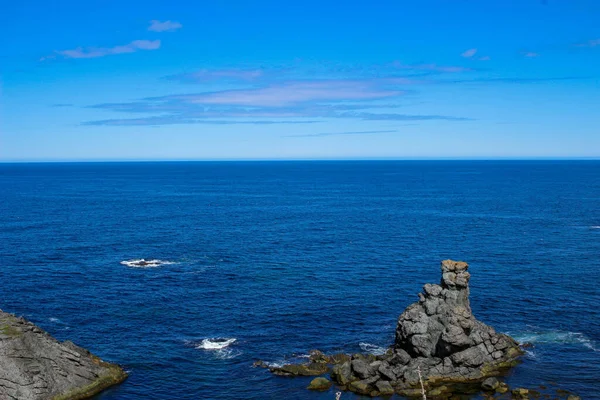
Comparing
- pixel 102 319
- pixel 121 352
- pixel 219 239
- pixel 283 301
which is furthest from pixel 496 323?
pixel 219 239

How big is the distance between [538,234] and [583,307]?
6710 centimetres

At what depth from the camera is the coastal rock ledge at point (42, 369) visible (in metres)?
65.4

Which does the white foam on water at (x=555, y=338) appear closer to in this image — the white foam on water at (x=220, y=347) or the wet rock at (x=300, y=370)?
the wet rock at (x=300, y=370)

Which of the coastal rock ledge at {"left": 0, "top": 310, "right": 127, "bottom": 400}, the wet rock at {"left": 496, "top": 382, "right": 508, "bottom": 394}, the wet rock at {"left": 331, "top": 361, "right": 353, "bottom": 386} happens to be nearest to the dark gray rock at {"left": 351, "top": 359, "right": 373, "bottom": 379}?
the wet rock at {"left": 331, "top": 361, "right": 353, "bottom": 386}

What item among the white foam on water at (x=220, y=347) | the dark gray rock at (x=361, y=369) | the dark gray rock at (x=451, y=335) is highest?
the dark gray rock at (x=451, y=335)

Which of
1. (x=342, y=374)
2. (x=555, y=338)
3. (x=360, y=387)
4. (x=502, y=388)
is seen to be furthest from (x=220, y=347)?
(x=555, y=338)

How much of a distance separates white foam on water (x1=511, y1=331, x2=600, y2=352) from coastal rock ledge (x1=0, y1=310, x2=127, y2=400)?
5556 cm

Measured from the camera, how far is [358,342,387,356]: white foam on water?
262ft

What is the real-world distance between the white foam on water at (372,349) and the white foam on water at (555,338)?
1992 centimetres

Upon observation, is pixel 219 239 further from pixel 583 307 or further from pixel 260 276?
pixel 583 307

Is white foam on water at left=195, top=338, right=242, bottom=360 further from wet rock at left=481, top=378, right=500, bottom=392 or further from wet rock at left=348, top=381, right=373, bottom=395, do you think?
wet rock at left=481, top=378, right=500, bottom=392

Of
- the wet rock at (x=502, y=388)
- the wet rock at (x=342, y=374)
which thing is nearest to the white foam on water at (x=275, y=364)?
the wet rock at (x=342, y=374)

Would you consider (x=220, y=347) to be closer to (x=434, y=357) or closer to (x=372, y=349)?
(x=372, y=349)

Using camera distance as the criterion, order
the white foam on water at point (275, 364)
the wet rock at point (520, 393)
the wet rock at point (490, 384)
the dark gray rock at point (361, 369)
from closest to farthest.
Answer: the wet rock at point (520, 393)
the wet rock at point (490, 384)
the dark gray rock at point (361, 369)
the white foam on water at point (275, 364)
